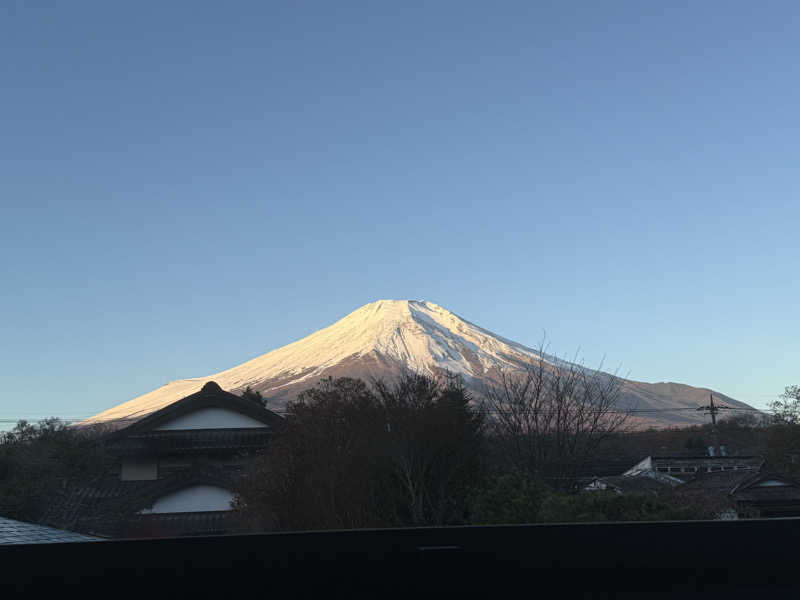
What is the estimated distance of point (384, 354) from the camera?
110m

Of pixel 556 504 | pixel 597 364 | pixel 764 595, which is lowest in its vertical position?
pixel 556 504

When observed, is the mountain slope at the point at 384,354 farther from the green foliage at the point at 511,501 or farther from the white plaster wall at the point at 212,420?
the green foliage at the point at 511,501

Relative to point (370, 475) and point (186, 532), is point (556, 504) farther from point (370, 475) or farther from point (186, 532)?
point (186, 532)

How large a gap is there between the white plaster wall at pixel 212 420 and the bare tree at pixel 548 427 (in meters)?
10.2

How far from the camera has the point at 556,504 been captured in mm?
8586

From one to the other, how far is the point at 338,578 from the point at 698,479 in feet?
84.0

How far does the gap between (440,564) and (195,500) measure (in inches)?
786

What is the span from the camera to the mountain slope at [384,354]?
3880 inches

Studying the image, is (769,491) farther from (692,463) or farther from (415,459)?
(692,463)

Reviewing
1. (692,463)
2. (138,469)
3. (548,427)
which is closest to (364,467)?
(548,427)

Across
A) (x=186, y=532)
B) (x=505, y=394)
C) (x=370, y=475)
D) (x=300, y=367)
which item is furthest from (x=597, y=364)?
(x=300, y=367)

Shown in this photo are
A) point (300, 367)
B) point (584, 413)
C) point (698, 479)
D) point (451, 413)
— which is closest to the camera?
point (451, 413)

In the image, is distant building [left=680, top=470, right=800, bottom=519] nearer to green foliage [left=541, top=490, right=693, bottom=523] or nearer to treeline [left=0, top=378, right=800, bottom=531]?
treeline [left=0, top=378, right=800, bottom=531]

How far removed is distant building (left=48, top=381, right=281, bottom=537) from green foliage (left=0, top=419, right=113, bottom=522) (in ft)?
1.42
